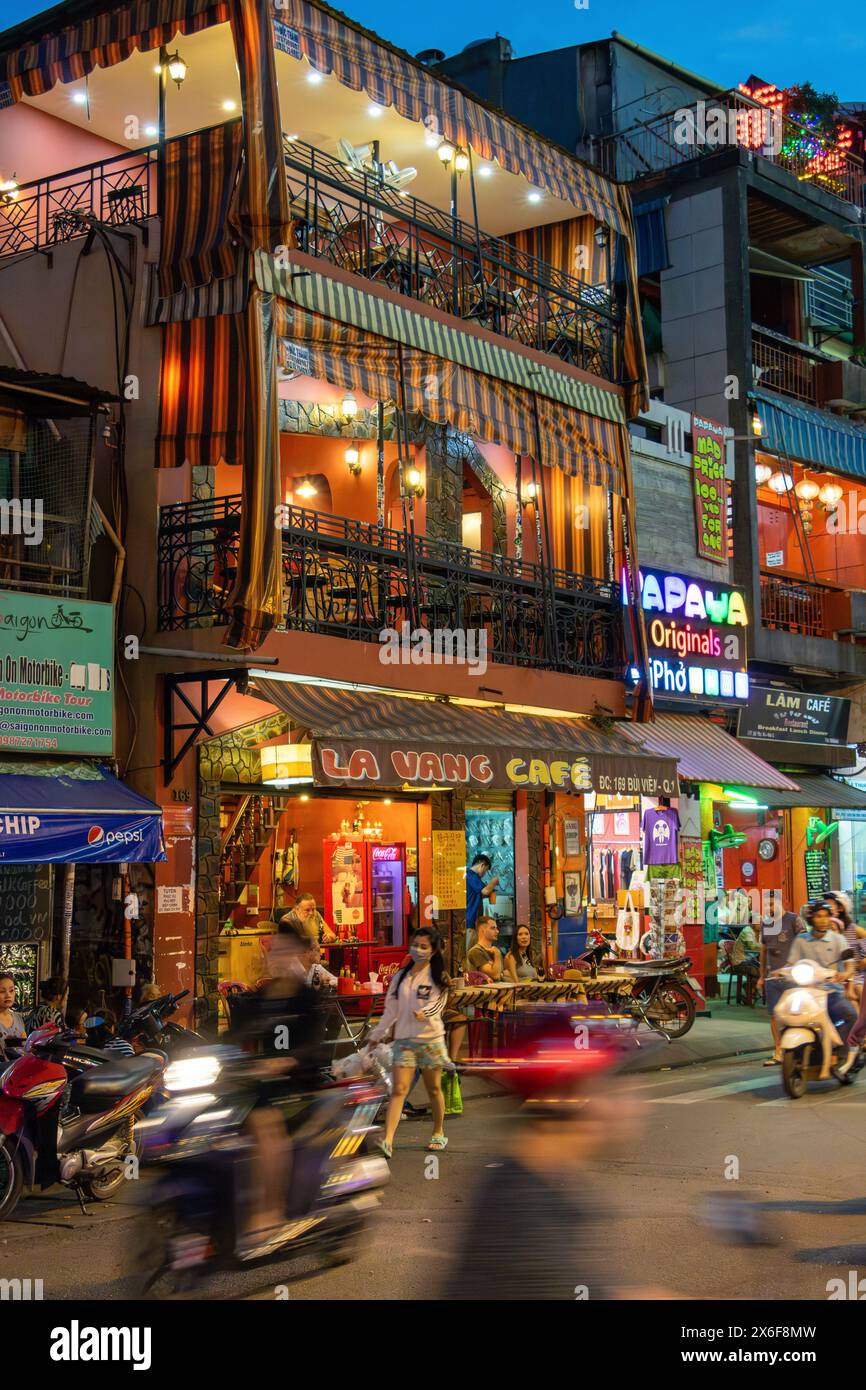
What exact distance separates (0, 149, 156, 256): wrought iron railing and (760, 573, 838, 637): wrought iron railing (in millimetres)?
13911

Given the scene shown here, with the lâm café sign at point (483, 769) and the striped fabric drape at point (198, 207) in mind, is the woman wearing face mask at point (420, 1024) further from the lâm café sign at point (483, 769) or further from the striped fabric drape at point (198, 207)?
the striped fabric drape at point (198, 207)

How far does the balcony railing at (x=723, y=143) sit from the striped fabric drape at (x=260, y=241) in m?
14.3

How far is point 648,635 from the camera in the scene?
74.6 ft

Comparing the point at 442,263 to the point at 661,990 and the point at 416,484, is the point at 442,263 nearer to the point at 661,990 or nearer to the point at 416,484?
the point at 416,484

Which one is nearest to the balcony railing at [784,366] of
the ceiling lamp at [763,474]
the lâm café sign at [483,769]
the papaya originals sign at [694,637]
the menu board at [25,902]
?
the ceiling lamp at [763,474]

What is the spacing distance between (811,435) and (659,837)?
10.2 meters

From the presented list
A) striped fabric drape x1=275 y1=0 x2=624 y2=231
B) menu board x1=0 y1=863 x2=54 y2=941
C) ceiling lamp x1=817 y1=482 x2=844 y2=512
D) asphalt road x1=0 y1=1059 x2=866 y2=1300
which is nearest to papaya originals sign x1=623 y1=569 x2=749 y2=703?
ceiling lamp x1=817 y1=482 x2=844 y2=512

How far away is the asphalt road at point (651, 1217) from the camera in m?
7.50

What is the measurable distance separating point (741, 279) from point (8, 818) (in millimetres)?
19203

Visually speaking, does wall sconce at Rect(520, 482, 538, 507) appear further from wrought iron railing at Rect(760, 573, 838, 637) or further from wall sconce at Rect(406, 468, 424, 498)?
wrought iron railing at Rect(760, 573, 838, 637)

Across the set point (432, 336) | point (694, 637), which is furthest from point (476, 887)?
point (432, 336)

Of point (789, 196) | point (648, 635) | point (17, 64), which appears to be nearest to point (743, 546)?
point (648, 635)
